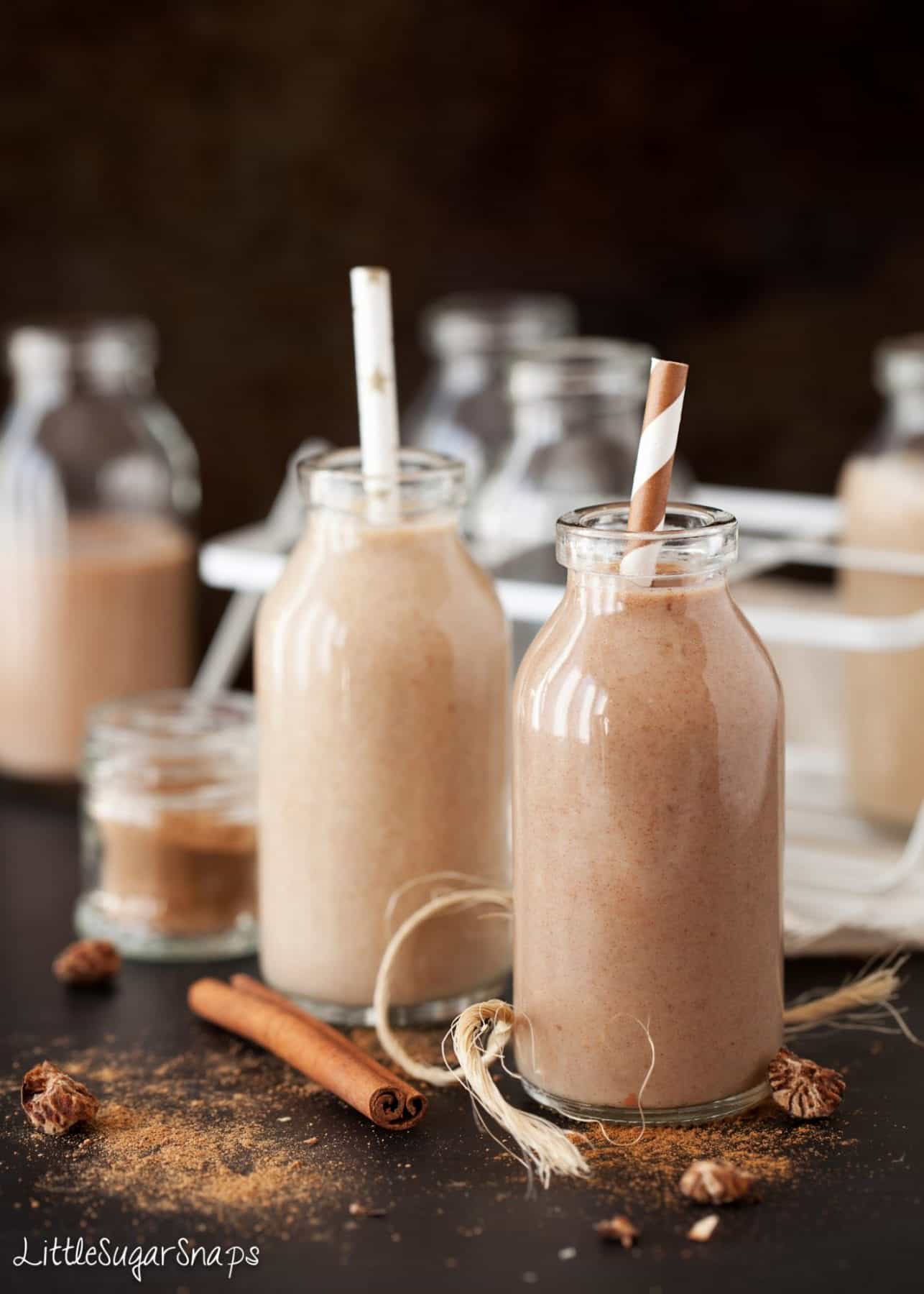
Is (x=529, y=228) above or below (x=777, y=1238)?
above

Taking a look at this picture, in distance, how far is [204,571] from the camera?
1.24 meters

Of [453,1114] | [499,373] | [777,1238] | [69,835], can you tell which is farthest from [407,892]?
[499,373]

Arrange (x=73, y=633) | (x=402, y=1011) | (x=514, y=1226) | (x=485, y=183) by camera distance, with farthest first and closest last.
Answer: (x=485, y=183) → (x=73, y=633) → (x=402, y=1011) → (x=514, y=1226)

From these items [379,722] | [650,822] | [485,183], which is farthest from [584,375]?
[485,183]

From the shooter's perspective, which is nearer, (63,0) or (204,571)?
(204,571)

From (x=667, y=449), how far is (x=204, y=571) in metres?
0.49

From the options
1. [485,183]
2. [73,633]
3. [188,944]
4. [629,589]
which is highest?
[485,183]

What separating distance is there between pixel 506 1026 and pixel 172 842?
1.08 ft

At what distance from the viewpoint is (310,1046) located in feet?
3.11

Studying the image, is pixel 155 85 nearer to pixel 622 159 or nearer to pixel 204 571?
pixel 622 159

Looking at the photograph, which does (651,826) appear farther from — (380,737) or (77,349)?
(77,349)

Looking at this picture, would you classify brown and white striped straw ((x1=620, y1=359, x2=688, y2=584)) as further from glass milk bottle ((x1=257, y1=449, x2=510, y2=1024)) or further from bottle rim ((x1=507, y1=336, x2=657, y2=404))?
bottle rim ((x1=507, y1=336, x2=657, y2=404))

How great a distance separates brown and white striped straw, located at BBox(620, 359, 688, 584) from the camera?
2.73ft

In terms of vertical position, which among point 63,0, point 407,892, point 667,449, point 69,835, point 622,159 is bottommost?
point 69,835
